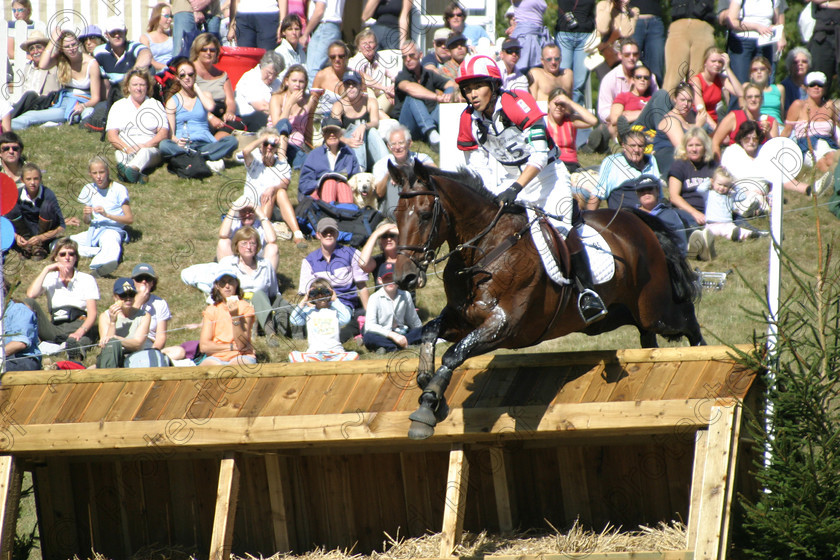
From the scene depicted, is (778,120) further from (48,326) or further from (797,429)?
(48,326)

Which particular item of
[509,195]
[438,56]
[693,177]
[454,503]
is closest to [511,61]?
[438,56]

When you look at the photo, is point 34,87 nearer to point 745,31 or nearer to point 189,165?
point 189,165

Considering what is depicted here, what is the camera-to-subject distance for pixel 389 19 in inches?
528

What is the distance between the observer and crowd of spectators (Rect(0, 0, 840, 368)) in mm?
9078

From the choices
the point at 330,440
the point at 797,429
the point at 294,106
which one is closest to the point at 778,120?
the point at 294,106

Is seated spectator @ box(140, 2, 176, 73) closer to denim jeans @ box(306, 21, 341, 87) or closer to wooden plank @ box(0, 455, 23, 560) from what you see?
denim jeans @ box(306, 21, 341, 87)

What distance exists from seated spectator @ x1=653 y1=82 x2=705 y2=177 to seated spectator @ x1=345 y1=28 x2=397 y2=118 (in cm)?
314

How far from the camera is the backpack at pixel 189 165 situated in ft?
37.7

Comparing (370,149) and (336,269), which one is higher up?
(370,149)

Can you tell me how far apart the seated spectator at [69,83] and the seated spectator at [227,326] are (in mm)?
4516

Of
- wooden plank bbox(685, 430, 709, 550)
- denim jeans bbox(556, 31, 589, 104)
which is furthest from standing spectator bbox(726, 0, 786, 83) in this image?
wooden plank bbox(685, 430, 709, 550)

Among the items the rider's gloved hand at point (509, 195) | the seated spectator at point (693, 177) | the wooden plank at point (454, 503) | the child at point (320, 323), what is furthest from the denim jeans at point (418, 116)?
the wooden plank at point (454, 503)

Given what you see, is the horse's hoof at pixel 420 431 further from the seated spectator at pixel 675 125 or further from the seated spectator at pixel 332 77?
the seated spectator at pixel 332 77

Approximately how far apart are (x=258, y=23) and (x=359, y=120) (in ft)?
8.44
